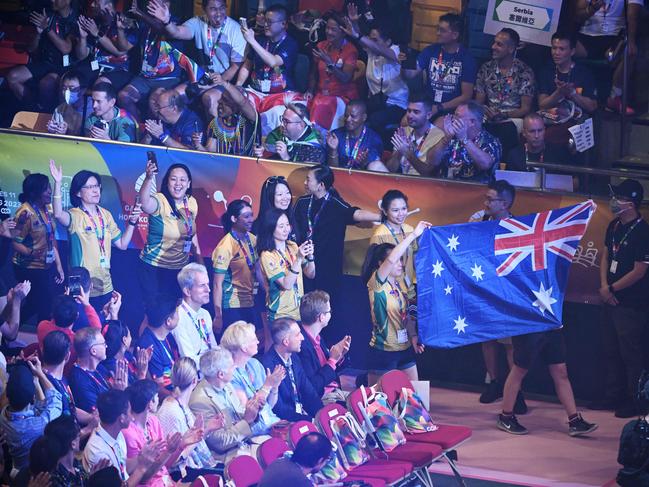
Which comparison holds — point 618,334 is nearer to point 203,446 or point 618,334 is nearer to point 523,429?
point 523,429

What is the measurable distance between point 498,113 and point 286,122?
1698mm

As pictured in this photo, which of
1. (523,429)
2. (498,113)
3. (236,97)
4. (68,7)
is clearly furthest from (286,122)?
(523,429)

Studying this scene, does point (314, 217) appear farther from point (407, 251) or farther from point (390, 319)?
point (390, 319)

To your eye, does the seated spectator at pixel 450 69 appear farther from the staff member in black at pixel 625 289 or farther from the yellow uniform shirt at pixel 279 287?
the yellow uniform shirt at pixel 279 287

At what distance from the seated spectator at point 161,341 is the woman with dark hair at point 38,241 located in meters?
0.97

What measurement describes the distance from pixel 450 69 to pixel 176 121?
89.4 inches

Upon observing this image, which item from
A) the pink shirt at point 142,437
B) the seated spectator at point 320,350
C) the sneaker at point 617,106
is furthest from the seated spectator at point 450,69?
the pink shirt at point 142,437

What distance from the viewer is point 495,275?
325 inches

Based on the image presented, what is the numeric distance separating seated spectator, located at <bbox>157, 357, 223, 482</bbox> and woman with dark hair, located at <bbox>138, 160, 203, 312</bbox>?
1118mm

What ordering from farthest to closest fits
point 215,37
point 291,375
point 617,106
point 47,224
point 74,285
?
1. point 215,37
2. point 617,106
3. point 47,224
4. point 74,285
5. point 291,375

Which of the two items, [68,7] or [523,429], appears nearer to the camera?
[523,429]

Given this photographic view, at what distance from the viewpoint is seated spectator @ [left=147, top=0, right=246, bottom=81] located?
9117mm

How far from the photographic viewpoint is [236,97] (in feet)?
29.1

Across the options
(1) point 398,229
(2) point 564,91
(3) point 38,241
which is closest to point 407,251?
(1) point 398,229
